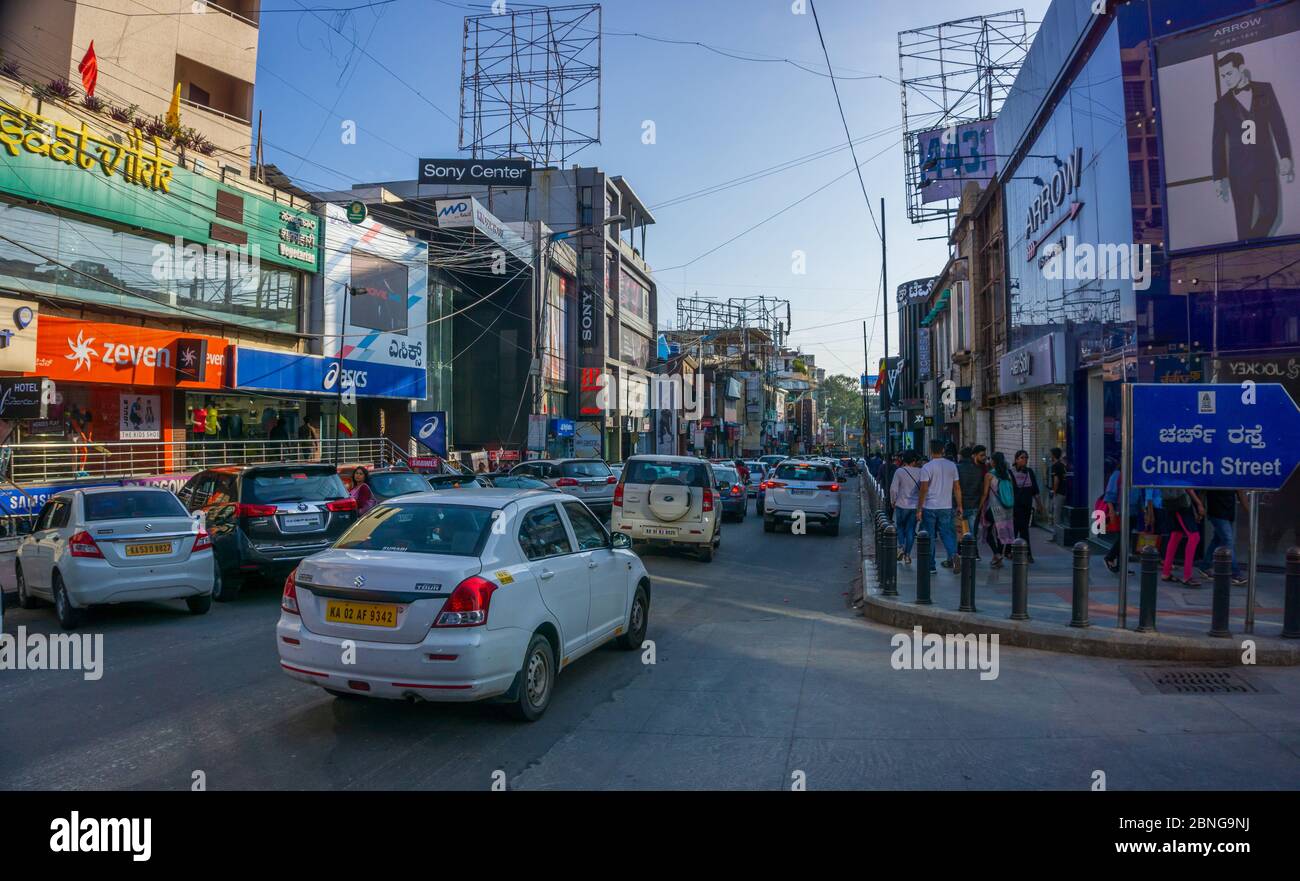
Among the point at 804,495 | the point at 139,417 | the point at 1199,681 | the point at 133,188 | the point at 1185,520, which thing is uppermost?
the point at 133,188

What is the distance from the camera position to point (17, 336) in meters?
17.2

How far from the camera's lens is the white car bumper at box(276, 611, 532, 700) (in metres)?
5.32

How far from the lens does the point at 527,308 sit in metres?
39.9

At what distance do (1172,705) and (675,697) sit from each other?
376 cm

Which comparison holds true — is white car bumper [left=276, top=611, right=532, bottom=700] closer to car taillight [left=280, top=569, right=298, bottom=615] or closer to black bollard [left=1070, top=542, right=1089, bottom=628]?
car taillight [left=280, top=569, right=298, bottom=615]

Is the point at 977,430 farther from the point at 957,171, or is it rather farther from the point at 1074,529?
the point at 1074,529

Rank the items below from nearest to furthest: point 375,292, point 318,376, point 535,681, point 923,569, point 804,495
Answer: point 535,681, point 923,569, point 804,495, point 318,376, point 375,292

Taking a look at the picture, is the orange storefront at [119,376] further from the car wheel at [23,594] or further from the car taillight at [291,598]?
the car taillight at [291,598]

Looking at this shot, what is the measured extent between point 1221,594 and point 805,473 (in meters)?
12.8

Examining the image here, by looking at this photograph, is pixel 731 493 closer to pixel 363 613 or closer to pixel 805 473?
pixel 805 473

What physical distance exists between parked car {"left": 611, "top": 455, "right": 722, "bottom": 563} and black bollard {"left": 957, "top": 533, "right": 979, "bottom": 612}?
5.83 metres

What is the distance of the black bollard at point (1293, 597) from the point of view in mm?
7879

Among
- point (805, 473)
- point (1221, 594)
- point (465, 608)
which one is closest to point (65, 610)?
point (465, 608)
